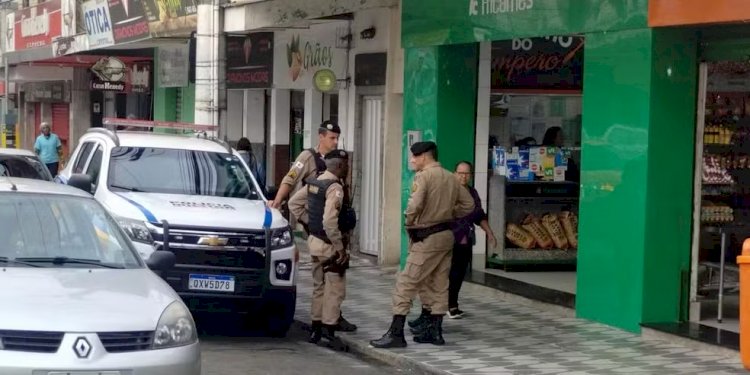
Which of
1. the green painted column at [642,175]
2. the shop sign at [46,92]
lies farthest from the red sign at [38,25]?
the green painted column at [642,175]

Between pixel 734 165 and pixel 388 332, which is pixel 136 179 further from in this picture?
pixel 734 165

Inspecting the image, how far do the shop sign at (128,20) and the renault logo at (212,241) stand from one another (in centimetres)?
1342

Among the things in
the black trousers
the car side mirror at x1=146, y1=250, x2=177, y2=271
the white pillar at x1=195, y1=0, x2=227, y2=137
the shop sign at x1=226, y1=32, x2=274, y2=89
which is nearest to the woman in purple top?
the black trousers

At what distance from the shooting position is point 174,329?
7.42 meters

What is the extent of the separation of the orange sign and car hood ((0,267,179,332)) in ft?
18.0

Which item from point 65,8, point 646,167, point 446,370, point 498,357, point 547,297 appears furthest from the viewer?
point 65,8

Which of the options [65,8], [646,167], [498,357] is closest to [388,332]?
[498,357]

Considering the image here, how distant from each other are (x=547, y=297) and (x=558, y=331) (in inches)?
62.8

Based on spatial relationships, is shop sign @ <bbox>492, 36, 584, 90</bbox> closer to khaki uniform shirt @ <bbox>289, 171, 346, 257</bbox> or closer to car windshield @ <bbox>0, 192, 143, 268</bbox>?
khaki uniform shirt @ <bbox>289, 171, 346, 257</bbox>

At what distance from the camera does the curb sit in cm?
1036

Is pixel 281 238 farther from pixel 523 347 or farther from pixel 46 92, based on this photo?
pixel 46 92

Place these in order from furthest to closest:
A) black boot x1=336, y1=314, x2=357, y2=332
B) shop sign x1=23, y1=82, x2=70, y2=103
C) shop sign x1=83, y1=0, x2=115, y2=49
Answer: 1. shop sign x1=23, y1=82, x2=70, y2=103
2. shop sign x1=83, y1=0, x2=115, y2=49
3. black boot x1=336, y1=314, x2=357, y2=332

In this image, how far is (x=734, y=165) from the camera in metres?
12.4

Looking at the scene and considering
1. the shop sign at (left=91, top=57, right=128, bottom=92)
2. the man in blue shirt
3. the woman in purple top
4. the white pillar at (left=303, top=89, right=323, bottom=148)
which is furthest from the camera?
the shop sign at (left=91, top=57, right=128, bottom=92)
